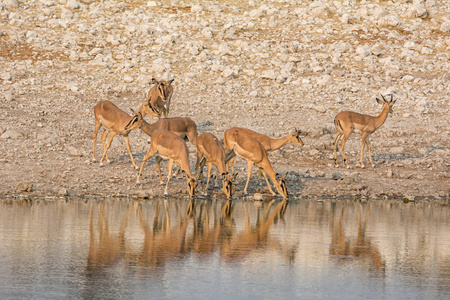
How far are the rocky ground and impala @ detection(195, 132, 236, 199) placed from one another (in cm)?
62

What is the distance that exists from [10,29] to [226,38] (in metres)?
7.15

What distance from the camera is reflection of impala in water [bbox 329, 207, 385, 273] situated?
30.6ft

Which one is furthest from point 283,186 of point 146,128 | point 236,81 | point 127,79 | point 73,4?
point 73,4

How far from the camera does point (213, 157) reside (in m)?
14.7

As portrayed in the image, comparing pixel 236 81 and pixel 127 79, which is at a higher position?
pixel 236 81

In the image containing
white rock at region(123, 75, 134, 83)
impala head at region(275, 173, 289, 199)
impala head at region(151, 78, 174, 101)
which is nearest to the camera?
impala head at region(275, 173, 289, 199)

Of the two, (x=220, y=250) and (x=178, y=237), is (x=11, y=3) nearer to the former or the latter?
(x=178, y=237)

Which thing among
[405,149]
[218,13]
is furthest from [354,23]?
[405,149]

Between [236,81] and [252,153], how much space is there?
8.19 metres

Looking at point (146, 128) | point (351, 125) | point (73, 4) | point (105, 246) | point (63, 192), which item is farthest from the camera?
point (73, 4)

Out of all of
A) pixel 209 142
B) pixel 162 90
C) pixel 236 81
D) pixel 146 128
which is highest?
pixel 236 81

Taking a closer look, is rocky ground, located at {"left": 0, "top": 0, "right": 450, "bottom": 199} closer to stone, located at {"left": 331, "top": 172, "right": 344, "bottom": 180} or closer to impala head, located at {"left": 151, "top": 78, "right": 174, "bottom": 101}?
stone, located at {"left": 331, "top": 172, "right": 344, "bottom": 180}

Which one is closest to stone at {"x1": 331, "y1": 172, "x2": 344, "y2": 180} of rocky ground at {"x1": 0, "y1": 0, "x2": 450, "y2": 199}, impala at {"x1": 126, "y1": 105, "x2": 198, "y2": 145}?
rocky ground at {"x1": 0, "y1": 0, "x2": 450, "y2": 199}

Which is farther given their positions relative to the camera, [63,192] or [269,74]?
[269,74]
